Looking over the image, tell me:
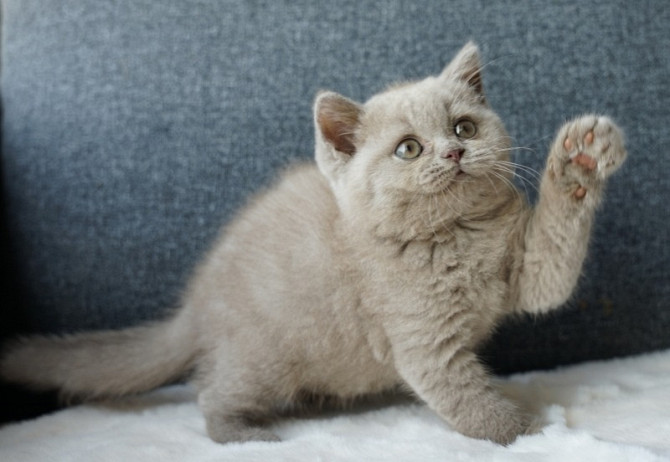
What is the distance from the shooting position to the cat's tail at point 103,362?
58.2 inches

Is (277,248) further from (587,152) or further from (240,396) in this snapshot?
(587,152)

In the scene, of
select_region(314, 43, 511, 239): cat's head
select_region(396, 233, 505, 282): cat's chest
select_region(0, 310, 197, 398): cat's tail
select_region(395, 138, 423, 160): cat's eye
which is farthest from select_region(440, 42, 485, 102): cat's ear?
select_region(0, 310, 197, 398): cat's tail

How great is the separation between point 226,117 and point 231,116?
0.04 feet

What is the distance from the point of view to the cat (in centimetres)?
121

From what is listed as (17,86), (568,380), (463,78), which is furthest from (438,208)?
(17,86)

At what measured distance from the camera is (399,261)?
1275 millimetres

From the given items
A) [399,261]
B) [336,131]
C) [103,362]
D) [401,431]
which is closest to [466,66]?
[336,131]

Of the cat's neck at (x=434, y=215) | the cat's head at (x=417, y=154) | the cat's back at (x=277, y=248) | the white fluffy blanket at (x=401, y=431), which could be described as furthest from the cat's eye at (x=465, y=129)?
the white fluffy blanket at (x=401, y=431)

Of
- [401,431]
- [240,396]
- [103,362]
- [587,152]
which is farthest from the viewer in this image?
[103,362]

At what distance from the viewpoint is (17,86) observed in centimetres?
169

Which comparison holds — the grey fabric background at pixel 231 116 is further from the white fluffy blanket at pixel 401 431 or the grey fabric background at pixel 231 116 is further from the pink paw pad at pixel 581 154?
the pink paw pad at pixel 581 154

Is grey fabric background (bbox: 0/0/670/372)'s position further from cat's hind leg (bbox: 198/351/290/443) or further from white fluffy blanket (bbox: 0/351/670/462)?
cat's hind leg (bbox: 198/351/290/443)

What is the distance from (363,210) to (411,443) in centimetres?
43

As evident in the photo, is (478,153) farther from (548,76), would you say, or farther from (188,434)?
(188,434)
